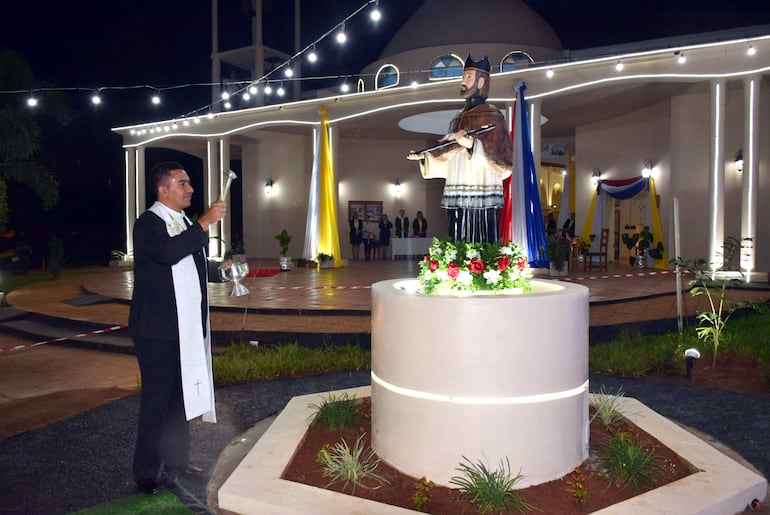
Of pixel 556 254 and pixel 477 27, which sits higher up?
pixel 477 27

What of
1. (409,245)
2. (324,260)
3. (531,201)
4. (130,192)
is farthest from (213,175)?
(531,201)

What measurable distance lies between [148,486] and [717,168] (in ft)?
36.2

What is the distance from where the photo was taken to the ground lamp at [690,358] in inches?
212

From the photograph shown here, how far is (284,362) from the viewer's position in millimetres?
5984

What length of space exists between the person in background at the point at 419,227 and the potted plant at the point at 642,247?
5.79 meters

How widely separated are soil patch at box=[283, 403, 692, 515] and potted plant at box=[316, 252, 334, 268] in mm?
10862

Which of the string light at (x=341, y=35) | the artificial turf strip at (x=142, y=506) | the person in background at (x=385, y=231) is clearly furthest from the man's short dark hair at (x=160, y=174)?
the person in background at (x=385, y=231)

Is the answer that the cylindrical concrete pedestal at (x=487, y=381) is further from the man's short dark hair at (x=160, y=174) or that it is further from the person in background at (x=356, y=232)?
the person in background at (x=356, y=232)

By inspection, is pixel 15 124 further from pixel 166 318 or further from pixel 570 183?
pixel 570 183

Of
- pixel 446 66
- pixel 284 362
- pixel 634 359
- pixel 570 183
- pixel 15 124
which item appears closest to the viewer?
pixel 634 359

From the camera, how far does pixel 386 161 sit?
19.3 meters

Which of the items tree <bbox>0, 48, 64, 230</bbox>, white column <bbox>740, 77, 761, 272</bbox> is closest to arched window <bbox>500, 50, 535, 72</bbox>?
white column <bbox>740, 77, 761, 272</bbox>

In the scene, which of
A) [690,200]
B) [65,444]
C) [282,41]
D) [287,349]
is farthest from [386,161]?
[65,444]

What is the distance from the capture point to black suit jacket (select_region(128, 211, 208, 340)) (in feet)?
10.6
